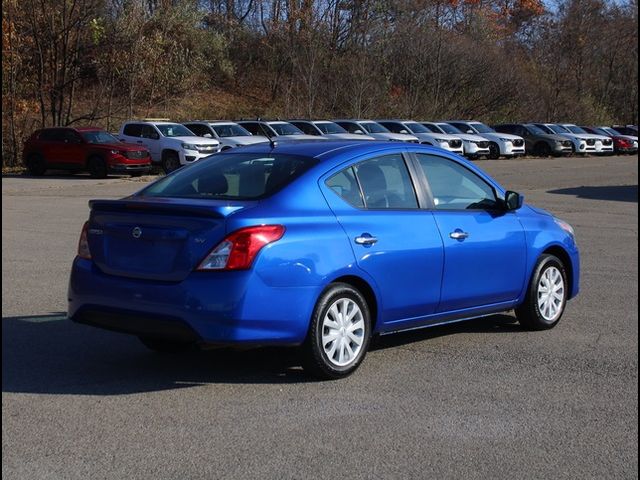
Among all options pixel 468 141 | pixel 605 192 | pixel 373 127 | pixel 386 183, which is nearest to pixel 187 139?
pixel 373 127

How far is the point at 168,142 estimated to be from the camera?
31266 millimetres

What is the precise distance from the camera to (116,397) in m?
5.85

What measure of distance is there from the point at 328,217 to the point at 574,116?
5838cm

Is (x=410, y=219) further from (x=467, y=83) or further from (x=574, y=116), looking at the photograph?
(x=574, y=116)

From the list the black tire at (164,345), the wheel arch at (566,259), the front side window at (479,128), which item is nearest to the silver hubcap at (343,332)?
the black tire at (164,345)

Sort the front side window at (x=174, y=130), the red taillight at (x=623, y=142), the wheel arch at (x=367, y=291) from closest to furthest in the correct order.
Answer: the wheel arch at (x=367, y=291), the front side window at (x=174, y=130), the red taillight at (x=623, y=142)

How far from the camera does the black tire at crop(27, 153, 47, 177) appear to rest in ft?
102

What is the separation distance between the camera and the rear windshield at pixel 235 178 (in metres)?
6.37

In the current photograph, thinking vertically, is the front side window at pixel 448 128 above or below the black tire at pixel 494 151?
above

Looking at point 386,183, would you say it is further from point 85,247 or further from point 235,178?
point 85,247

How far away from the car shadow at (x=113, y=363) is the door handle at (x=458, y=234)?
3.36ft

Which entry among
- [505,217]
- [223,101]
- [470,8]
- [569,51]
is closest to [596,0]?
[569,51]

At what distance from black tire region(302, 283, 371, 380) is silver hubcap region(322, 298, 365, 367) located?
0.5 inches

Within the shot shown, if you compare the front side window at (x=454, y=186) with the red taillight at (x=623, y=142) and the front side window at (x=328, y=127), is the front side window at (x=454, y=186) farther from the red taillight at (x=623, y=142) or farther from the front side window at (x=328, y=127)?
the red taillight at (x=623, y=142)
